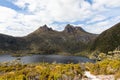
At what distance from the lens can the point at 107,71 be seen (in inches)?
1540

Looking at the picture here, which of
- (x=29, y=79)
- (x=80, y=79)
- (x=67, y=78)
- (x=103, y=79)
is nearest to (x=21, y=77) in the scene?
(x=29, y=79)

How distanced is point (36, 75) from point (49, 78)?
352 cm

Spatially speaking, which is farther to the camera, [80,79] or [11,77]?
[80,79]

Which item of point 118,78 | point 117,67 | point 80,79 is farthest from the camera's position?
point 117,67

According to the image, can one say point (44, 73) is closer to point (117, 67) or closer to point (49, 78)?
point (49, 78)

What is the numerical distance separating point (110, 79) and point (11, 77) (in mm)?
15351

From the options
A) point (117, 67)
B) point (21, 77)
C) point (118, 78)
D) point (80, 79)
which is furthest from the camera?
point (117, 67)

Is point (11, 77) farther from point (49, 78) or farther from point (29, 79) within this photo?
point (49, 78)

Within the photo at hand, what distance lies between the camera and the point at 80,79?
1278 inches

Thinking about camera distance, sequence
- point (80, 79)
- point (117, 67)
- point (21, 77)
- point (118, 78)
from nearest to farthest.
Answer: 1. point (21, 77)
2. point (118, 78)
3. point (80, 79)
4. point (117, 67)

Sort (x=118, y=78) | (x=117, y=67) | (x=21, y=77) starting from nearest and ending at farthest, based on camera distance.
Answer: (x=21, y=77), (x=118, y=78), (x=117, y=67)

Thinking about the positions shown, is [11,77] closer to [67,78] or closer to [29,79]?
[29,79]

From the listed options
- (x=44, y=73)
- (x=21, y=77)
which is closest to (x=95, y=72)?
(x=44, y=73)

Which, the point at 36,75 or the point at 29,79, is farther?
the point at 36,75
